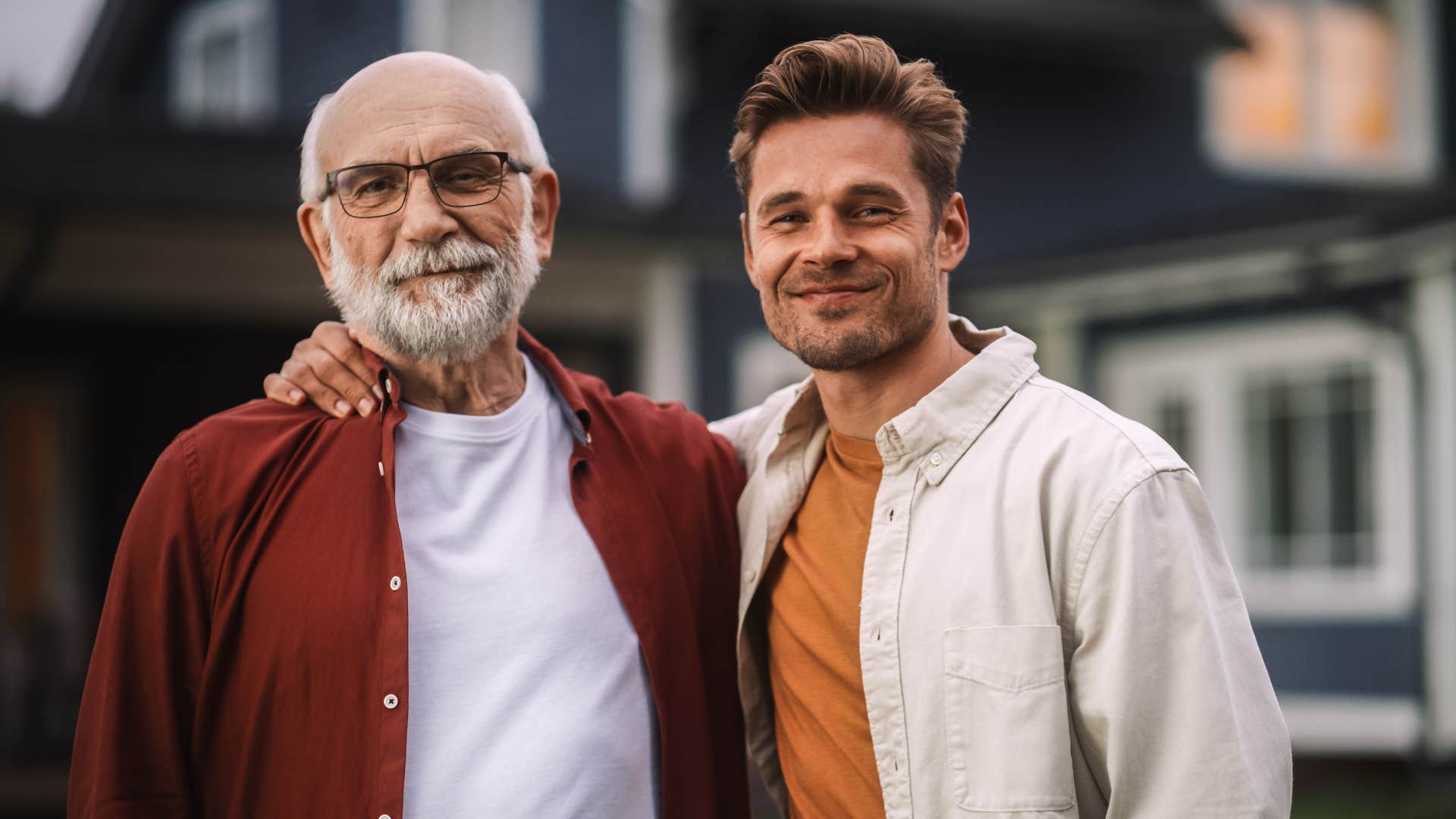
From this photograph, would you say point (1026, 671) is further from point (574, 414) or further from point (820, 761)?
point (574, 414)

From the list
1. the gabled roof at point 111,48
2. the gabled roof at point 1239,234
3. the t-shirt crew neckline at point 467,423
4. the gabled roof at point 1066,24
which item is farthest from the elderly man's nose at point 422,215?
the gabled roof at point 1066,24

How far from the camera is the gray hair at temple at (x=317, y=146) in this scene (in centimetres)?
283

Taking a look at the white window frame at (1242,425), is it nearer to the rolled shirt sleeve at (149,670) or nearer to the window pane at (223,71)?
the window pane at (223,71)

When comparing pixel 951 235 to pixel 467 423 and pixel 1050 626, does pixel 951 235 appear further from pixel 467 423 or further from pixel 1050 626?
pixel 467 423

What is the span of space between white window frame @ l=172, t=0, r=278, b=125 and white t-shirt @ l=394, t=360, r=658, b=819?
803 cm

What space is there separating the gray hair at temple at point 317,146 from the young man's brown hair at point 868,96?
0.51 metres

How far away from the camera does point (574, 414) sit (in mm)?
2924

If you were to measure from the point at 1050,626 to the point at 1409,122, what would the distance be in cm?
1408

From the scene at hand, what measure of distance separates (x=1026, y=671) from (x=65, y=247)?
7760 mm

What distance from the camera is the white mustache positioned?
8.96 ft

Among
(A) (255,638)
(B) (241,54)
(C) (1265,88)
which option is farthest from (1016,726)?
(C) (1265,88)

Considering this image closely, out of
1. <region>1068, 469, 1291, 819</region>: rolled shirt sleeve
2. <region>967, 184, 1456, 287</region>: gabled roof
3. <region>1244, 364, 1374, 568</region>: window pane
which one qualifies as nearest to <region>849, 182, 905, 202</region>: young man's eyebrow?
<region>1068, 469, 1291, 819</region>: rolled shirt sleeve

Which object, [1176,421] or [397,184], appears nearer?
[397,184]

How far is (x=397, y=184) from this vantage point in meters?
2.73
